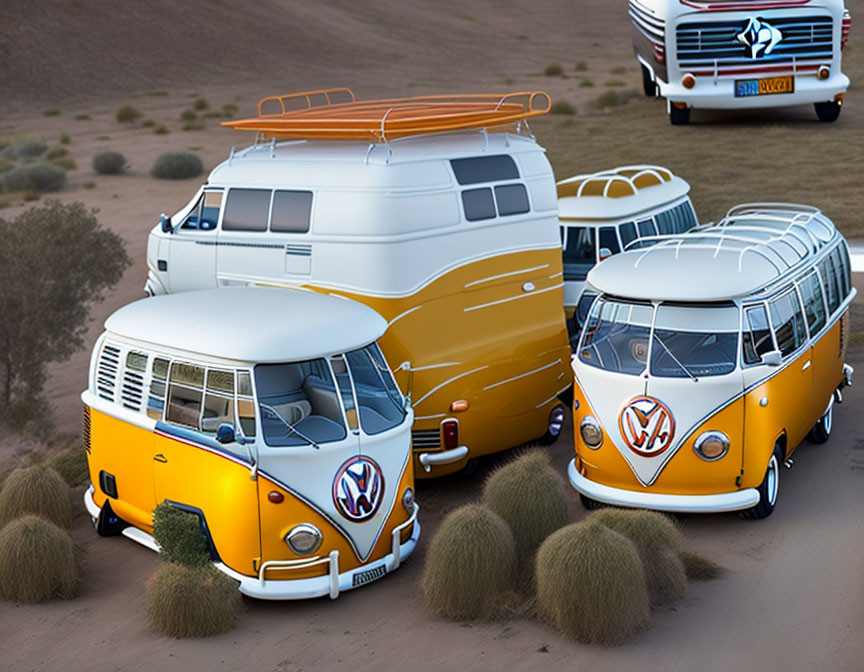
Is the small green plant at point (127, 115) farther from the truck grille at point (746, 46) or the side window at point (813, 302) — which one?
the side window at point (813, 302)

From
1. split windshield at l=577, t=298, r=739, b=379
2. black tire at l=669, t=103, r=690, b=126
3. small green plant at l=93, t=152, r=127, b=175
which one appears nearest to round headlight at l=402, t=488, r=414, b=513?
split windshield at l=577, t=298, r=739, b=379

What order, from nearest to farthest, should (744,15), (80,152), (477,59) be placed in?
(744,15) → (80,152) → (477,59)

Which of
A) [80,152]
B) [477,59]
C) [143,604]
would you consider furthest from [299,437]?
[477,59]

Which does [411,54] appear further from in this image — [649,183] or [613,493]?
[613,493]

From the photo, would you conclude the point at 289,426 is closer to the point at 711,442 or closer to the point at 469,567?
the point at 469,567

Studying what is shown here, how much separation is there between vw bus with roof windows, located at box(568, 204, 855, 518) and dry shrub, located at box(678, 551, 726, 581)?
591mm

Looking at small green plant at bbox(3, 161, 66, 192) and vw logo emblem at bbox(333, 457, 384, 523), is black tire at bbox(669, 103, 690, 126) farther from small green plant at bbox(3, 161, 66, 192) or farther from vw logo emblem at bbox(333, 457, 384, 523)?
vw logo emblem at bbox(333, 457, 384, 523)

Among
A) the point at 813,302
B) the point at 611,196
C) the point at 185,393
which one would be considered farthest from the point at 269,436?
the point at 611,196

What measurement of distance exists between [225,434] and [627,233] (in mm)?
6800

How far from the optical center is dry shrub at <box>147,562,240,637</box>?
7.91 meters

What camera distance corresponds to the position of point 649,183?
1466 centimetres

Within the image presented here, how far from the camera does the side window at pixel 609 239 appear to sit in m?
13.5

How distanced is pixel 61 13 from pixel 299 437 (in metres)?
50.2

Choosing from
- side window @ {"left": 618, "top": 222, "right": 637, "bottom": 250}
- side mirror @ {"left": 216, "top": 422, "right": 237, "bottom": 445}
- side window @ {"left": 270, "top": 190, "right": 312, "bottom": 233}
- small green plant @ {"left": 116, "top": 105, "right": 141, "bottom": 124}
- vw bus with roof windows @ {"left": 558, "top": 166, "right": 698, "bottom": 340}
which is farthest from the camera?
small green plant @ {"left": 116, "top": 105, "right": 141, "bottom": 124}
